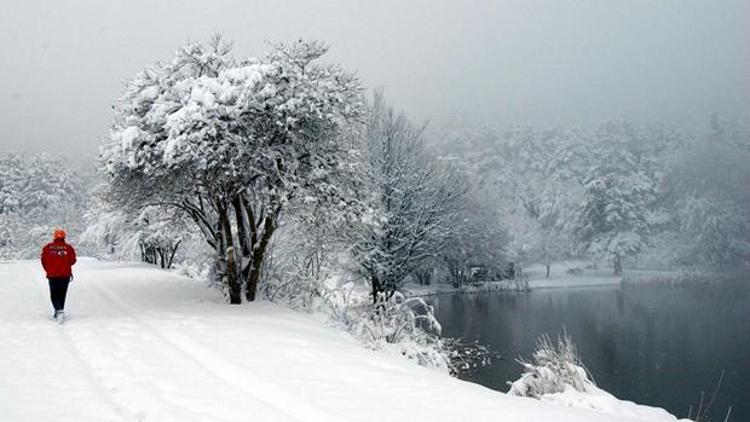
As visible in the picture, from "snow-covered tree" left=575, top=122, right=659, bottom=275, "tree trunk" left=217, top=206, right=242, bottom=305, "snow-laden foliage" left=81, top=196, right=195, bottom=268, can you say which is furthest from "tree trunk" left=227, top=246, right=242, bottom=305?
"snow-covered tree" left=575, top=122, right=659, bottom=275

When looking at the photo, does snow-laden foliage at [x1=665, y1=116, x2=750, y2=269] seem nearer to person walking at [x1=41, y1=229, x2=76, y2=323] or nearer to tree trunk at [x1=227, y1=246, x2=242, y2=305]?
tree trunk at [x1=227, y1=246, x2=242, y2=305]

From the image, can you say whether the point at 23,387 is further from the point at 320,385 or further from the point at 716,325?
the point at 716,325

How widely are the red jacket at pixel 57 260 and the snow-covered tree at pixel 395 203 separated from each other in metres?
10.2

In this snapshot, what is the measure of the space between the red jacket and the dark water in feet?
35.5

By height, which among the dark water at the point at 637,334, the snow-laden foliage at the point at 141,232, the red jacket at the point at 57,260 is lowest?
the dark water at the point at 637,334

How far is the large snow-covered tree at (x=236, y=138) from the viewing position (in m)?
10.3

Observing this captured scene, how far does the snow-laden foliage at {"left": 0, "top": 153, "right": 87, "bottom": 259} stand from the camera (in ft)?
174

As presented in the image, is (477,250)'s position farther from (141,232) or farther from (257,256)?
(257,256)

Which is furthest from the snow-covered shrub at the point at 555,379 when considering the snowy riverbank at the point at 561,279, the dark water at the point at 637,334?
the snowy riverbank at the point at 561,279

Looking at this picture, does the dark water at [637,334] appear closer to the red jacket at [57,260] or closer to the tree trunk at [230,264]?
the tree trunk at [230,264]

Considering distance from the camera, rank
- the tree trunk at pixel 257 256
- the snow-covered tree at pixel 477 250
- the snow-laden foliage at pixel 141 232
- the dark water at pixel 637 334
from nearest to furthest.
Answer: the tree trunk at pixel 257 256, the snow-laden foliage at pixel 141 232, the dark water at pixel 637 334, the snow-covered tree at pixel 477 250

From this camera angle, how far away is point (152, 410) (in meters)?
4.77

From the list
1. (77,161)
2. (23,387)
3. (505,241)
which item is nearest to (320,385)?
(23,387)

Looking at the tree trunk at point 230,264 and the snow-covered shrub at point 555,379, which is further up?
the tree trunk at point 230,264
